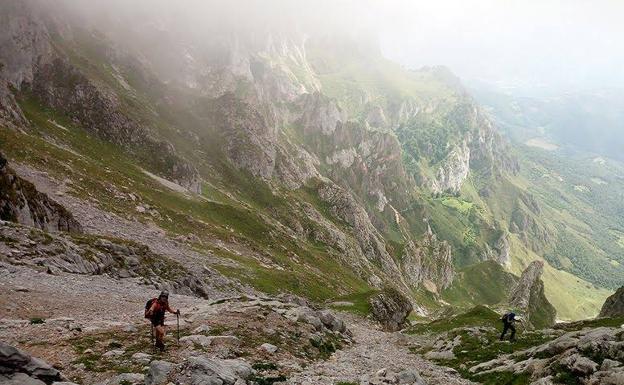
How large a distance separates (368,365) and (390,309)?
2197 inches

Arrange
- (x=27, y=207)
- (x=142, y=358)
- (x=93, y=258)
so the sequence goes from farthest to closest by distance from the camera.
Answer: (x=27, y=207) < (x=93, y=258) < (x=142, y=358)

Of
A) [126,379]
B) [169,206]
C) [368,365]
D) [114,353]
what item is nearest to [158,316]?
[114,353]

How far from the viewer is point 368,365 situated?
35.7 m

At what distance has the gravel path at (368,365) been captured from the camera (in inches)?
1049

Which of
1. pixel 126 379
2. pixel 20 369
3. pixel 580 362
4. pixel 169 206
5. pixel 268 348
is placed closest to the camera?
pixel 20 369

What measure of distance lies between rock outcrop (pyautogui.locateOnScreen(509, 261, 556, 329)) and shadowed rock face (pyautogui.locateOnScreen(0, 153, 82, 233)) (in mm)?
105377

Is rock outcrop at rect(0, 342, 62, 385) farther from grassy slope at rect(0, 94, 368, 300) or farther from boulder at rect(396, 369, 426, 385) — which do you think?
grassy slope at rect(0, 94, 368, 300)

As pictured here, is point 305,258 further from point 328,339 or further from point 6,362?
point 6,362

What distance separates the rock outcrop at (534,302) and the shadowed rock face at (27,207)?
346 ft

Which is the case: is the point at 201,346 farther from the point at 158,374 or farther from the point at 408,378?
the point at 408,378

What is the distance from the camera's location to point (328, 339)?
42.6 metres

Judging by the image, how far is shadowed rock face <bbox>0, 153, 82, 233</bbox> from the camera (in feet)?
161

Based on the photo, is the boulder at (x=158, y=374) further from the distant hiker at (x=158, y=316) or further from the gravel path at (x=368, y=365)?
the gravel path at (x=368, y=365)

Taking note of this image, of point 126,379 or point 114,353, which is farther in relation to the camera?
point 114,353
